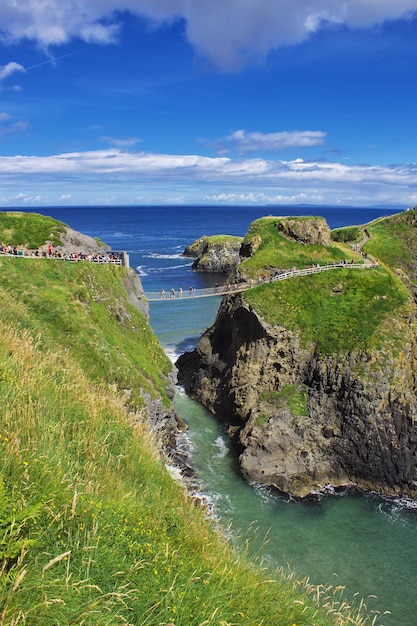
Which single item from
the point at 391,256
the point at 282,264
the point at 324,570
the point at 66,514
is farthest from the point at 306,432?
the point at 391,256

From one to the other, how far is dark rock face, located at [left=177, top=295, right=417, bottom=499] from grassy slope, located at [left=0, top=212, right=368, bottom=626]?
85.9 feet

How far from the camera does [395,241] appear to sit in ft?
306

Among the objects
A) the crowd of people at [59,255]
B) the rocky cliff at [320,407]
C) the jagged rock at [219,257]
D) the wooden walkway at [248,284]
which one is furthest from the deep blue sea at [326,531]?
the jagged rock at [219,257]

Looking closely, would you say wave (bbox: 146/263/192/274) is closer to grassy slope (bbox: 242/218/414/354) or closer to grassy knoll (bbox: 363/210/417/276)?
grassy knoll (bbox: 363/210/417/276)

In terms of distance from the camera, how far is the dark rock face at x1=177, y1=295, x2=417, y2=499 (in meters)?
37.5

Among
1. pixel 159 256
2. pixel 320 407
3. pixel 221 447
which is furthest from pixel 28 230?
pixel 159 256

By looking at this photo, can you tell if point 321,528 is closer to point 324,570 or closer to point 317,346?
point 324,570

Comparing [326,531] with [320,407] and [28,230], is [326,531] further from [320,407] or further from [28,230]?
[28,230]

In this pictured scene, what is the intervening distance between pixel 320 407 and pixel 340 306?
12.6 meters

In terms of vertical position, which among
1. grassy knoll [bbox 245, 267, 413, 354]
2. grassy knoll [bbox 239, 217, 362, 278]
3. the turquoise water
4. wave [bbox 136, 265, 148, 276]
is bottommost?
the turquoise water

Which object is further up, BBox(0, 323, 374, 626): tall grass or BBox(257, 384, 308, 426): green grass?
BBox(0, 323, 374, 626): tall grass

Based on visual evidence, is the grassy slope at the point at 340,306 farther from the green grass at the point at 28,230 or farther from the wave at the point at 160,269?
the wave at the point at 160,269

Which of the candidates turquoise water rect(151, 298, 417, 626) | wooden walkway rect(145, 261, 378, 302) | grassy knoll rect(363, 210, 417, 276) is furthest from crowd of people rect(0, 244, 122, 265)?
grassy knoll rect(363, 210, 417, 276)

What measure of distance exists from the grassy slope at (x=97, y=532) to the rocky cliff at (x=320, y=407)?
86.9 feet
